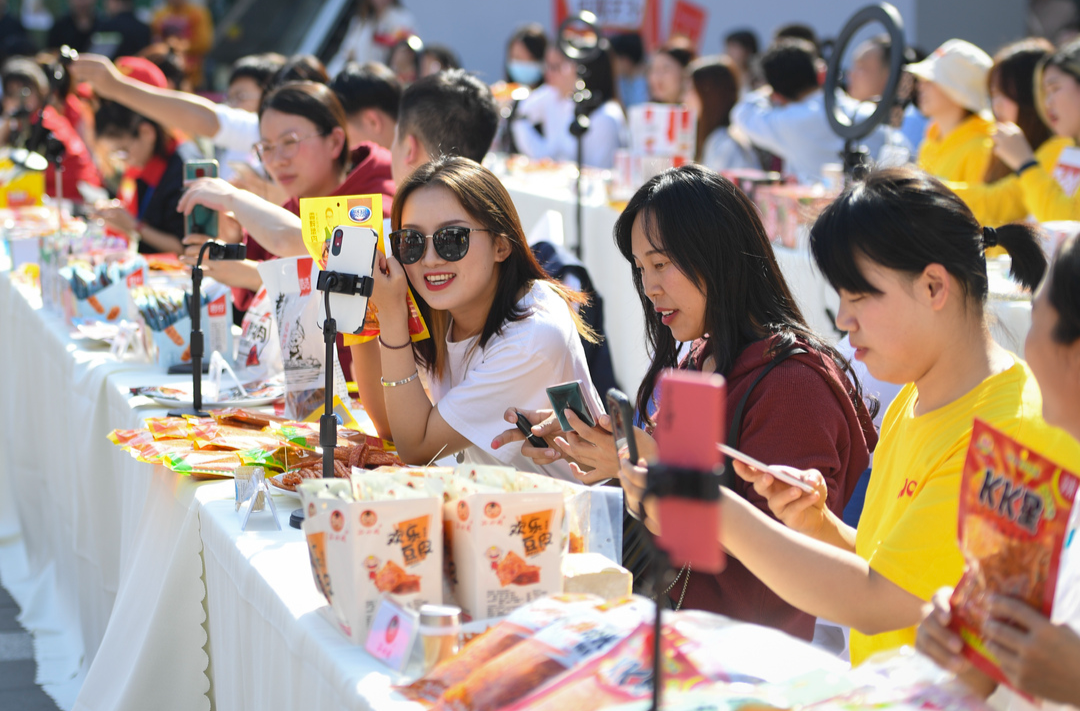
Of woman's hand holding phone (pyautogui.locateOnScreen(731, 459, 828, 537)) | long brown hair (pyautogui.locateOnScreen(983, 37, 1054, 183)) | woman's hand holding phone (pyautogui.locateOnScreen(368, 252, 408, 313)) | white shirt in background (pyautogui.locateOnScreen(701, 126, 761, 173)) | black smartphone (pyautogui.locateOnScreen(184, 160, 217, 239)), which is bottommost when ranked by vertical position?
woman's hand holding phone (pyautogui.locateOnScreen(731, 459, 828, 537))

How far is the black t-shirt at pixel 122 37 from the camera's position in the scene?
9.09 m

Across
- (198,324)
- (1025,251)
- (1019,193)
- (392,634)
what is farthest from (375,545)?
(1019,193)

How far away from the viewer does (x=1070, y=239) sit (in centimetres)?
91

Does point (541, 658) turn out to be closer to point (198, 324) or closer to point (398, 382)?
point (398, 382)

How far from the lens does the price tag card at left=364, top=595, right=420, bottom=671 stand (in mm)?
1143

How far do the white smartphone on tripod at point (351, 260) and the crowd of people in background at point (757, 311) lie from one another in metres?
0.14

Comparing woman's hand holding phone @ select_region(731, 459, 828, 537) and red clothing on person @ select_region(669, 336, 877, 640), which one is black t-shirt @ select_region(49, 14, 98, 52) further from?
woman's hand holding phone @ select_region(731, 459, 828, 537)

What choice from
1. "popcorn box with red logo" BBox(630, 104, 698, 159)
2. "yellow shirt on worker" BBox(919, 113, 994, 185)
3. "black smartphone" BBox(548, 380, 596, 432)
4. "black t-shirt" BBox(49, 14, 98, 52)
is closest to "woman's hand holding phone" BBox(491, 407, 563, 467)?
"black smartphone" BBox(548, 380, 596, 432)

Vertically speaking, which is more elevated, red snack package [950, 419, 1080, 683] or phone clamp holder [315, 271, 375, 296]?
phone clamp holder [315, 271, 375, 296]

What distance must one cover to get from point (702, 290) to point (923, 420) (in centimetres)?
49

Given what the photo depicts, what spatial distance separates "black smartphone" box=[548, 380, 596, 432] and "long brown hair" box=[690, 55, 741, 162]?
4.01 meters

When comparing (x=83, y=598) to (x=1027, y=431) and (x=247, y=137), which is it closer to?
(x=247, y=137)

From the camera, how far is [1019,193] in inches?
140

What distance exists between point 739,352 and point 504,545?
2.02 ft
